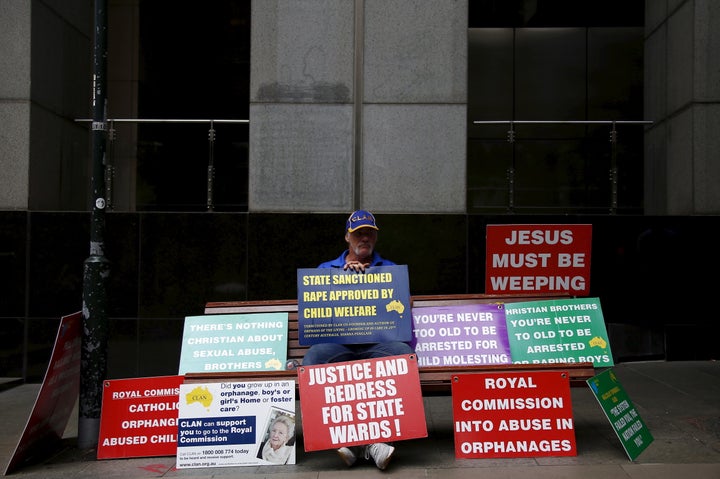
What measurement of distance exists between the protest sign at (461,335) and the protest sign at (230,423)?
1.35 meters

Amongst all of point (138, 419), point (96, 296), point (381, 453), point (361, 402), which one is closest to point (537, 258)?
point (361, 402)

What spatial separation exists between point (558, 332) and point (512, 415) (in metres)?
1.03

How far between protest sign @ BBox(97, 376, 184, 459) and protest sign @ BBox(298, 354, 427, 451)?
116cm

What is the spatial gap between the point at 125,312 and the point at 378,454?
15.1ft

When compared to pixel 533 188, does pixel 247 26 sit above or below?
above

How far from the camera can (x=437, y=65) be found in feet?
27.4

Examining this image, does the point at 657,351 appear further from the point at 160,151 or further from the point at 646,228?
the point at 160,151

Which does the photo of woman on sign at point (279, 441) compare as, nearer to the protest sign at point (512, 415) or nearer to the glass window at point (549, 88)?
the protest sign at point (512, 415)

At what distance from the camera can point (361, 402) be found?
500 centimetres

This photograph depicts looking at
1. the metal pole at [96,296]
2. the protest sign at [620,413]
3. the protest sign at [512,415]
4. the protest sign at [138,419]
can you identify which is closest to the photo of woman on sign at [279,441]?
the protest sign at [138,419]

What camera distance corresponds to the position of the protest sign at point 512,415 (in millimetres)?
5094

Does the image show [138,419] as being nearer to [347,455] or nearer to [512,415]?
[347,455]

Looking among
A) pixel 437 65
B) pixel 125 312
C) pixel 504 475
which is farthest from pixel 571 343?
pixel 125 312

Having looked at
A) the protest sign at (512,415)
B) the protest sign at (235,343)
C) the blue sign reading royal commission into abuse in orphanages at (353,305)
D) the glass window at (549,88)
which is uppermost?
the glass window at (549,88)
